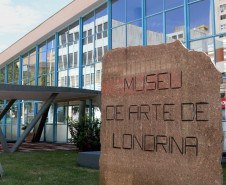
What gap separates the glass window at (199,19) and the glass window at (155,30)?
1573mm

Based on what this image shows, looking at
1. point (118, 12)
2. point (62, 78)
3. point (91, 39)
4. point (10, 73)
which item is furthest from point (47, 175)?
point (10, 73)

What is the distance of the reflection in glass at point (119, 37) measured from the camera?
15891 mm

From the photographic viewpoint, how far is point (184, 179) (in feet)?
13.2

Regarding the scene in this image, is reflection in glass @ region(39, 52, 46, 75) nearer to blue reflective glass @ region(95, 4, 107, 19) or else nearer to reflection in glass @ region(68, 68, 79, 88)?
reflection in glass @ region(68, 68, 79, 88)

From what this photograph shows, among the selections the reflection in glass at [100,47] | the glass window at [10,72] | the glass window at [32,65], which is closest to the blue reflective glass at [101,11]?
the reflection in glass at [100,47]

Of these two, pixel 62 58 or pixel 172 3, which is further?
pixel 62 58

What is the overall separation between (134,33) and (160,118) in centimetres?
1144

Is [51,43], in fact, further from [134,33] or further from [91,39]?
[134,33]

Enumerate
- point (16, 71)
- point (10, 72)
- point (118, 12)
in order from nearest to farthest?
point (118, 12) → point (16, 71) → point (10, 72)

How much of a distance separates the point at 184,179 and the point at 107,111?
1647 mm

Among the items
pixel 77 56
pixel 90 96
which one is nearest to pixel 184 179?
pixel 90 96

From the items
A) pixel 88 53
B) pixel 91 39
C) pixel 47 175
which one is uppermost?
pixel 91 39

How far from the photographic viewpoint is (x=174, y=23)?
44.7ft

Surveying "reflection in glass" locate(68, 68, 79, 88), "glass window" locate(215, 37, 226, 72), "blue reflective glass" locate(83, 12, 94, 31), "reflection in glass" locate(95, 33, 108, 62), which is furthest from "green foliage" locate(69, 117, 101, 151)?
"blue reflective glass" locate(83, 12, 94, 31)
